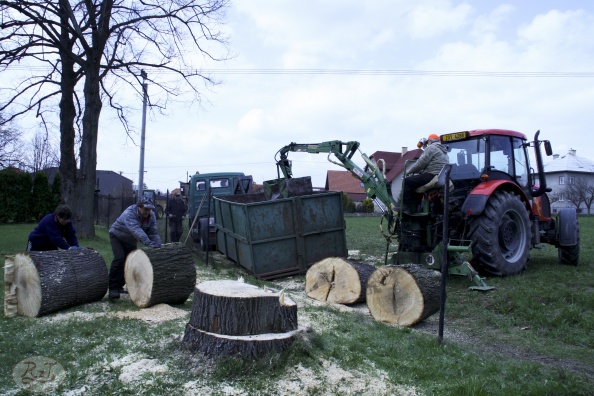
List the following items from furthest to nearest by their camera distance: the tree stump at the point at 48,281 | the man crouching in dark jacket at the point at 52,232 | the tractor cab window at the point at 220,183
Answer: the tractor cab window at the point at 220,183
the man crouching in dark jacket at the point at 52,232
the tree stump at the point at 48,281

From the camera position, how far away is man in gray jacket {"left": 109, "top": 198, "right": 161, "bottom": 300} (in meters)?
7.36

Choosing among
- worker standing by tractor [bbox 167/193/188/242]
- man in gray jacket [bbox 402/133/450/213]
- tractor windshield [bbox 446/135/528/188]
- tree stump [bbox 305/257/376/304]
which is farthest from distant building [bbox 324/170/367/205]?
tree stump [bbox 305/257/376/304]

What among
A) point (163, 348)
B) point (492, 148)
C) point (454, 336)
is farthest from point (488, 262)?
point (163, 348)

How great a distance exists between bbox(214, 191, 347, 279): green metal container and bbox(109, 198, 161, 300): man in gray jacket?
8.22 feet

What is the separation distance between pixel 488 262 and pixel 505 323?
6.69 ft

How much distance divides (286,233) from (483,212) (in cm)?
359

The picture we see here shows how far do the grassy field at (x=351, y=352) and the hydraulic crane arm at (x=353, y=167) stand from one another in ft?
7.57

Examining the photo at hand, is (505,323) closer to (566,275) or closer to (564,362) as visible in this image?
(564,362)

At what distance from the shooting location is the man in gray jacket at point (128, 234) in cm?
736

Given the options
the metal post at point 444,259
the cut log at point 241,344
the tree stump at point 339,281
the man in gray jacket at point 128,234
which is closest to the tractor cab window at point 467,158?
the tree stump at point 339,281

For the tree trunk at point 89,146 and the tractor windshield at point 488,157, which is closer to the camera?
the tractor windshield at point 488,157

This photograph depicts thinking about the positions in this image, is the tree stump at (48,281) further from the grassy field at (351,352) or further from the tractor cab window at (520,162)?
the tractor cab window at (520,162)

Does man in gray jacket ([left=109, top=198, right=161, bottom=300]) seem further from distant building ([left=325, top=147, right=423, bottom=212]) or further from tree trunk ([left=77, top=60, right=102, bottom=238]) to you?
distant building ([left=325, top=147, right=423, bottom=212])

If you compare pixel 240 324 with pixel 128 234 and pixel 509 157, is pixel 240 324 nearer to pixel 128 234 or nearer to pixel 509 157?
pixel 128 234
